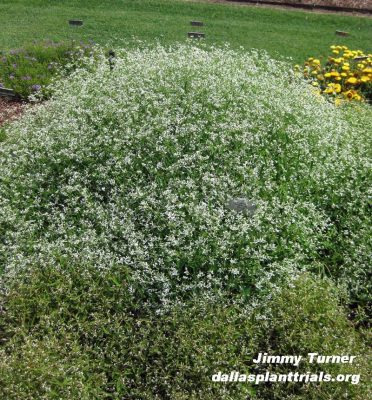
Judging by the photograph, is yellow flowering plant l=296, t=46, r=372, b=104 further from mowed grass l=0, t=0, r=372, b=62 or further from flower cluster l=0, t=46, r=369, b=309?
flower cluster l=0, t=46, r=369, b=309

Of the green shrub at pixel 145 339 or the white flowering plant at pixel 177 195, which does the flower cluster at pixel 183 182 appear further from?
the green shrub at pixel 145 339

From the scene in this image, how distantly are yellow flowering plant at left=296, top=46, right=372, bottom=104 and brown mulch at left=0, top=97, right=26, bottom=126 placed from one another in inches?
194

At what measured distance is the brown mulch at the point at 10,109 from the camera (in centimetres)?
802

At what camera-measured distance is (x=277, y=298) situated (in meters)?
4.45

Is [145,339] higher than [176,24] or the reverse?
the reverse

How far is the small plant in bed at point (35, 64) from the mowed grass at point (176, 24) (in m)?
1.05

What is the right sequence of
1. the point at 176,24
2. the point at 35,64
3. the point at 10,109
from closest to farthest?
the point at 10,109 → the point at 35,64 → the point at 176,24

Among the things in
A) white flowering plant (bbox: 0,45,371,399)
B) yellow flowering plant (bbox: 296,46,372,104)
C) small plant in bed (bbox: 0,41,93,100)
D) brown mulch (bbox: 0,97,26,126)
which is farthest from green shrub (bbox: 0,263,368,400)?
yellow flowering plant (bbox: 296,46,372,104)

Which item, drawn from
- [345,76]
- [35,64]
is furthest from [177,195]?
[345,76]

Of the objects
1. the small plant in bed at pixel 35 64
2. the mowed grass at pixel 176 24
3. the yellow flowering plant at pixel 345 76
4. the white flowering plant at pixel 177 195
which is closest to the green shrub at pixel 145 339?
the white flowering plant at pixel 177 195

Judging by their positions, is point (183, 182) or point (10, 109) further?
point (10, 109)

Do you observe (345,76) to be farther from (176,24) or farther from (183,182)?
(183,182)

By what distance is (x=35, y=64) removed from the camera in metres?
9.21

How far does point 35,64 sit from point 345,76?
5.75m
